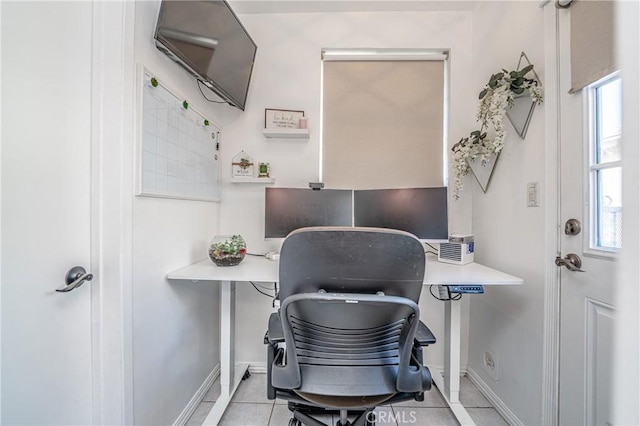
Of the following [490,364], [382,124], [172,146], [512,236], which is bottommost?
[490,364]

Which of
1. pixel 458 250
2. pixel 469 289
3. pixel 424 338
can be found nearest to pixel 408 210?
pixel 458 250

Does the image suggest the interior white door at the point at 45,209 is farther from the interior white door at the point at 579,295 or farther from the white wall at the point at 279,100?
the interior white door at the point at 579,295

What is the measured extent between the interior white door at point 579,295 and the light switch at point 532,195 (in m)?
0.10

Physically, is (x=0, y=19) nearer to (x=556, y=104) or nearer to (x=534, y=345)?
(x=556, y=104)

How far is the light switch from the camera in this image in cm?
123

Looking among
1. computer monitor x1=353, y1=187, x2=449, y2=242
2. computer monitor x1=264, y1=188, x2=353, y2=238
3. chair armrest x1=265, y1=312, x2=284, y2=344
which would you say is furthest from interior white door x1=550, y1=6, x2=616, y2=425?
chair armrest x1=265, y1=312, x2=284, y2=344

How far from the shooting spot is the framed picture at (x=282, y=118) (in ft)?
5.87

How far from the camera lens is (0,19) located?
674 mm

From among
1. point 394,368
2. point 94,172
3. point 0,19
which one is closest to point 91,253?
point 94,172

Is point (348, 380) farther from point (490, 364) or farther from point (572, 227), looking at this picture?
point (490, 364)

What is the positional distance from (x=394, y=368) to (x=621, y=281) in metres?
0.72

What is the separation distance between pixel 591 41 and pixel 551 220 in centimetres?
78

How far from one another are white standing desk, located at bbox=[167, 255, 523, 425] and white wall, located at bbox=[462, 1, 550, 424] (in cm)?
20

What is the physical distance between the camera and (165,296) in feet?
3.92
